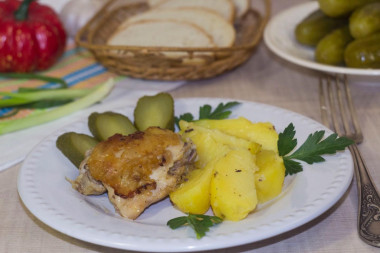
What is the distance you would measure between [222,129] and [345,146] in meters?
0.35

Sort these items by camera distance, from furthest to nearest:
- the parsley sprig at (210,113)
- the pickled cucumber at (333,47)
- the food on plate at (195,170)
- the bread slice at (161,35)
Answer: the bread slice at (161,35)
the pickled cucumber at (333,47)
the parsley sprig at (210,113)
the food on plate at (195,170)

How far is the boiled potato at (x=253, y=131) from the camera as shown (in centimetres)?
154

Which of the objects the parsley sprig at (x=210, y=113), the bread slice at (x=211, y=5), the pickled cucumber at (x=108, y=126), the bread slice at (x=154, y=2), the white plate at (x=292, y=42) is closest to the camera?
the pickled cucumber at (x=108, y=126)

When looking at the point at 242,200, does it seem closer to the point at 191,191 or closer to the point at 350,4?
the point at 191,191

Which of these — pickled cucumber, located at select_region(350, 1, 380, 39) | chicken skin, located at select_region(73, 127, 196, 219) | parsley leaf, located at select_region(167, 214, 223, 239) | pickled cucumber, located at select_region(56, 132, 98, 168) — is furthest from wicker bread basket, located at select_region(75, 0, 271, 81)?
parsley leaf, located at select_region(167, 214, 223, 239)

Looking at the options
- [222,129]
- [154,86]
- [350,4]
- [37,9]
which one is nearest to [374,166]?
[222,129]

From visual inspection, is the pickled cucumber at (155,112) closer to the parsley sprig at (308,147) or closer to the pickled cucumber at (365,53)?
the parsley sprig at (308,147)

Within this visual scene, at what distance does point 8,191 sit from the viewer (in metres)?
1.66

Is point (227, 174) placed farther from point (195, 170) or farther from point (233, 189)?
point (195, 170)

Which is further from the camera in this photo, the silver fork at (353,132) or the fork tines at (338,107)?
the fork tines at (338,107)

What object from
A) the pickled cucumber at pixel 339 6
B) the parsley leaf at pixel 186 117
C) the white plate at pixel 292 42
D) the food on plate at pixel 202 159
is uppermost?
the food on plate at pixel 202 159

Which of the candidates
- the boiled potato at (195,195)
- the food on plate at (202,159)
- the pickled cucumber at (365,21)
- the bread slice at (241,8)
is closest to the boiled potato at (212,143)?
the food on plate at (202,159)

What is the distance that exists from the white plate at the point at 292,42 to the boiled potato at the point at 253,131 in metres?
0.60

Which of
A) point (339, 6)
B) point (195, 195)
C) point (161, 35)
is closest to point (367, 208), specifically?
point (195, 195)
